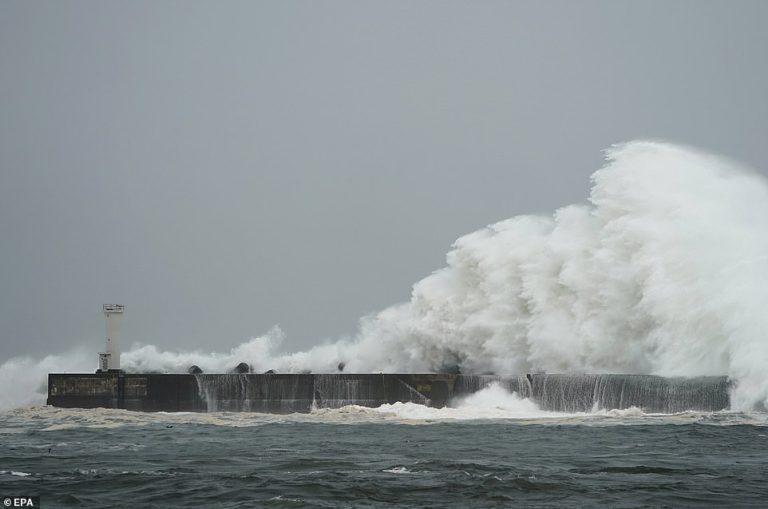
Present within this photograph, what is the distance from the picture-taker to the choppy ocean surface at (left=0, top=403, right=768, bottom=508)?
13.0 metres

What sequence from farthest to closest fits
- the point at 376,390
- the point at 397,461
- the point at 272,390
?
the point at 272,390
the point at 376,390
the point at 397,461

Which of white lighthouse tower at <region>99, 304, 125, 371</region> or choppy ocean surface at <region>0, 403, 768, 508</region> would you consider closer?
choppy ocean surface at <region>0, 403, 768, 508</region>

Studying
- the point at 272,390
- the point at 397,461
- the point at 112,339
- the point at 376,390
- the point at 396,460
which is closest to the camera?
the point at 397,461

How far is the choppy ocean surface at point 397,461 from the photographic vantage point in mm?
12977

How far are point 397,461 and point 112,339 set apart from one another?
1618 cm

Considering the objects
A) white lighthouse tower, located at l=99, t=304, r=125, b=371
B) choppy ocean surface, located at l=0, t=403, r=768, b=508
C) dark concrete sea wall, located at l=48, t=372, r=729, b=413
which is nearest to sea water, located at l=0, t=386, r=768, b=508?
choppy ocean surface, located at l=0, t=403, r=768, b=508

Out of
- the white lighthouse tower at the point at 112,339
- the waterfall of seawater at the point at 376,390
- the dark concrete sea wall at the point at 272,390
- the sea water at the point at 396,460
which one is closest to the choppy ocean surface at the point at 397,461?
the sea water at the point at 396,460

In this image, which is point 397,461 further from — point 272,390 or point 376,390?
point 272,390

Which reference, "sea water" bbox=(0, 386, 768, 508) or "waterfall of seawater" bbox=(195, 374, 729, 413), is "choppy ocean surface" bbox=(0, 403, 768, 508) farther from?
"waterfall of seawater" bbox=(195, 374, 729, 413)

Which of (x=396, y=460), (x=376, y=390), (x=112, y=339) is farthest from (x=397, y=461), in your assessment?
(x=112, y=339)

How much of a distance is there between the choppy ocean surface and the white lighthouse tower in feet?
16.2

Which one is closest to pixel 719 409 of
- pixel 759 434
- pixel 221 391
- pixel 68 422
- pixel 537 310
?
pixel 759 434

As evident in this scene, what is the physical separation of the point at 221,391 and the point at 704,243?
46.7 feet

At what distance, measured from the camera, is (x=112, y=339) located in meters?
29.9
